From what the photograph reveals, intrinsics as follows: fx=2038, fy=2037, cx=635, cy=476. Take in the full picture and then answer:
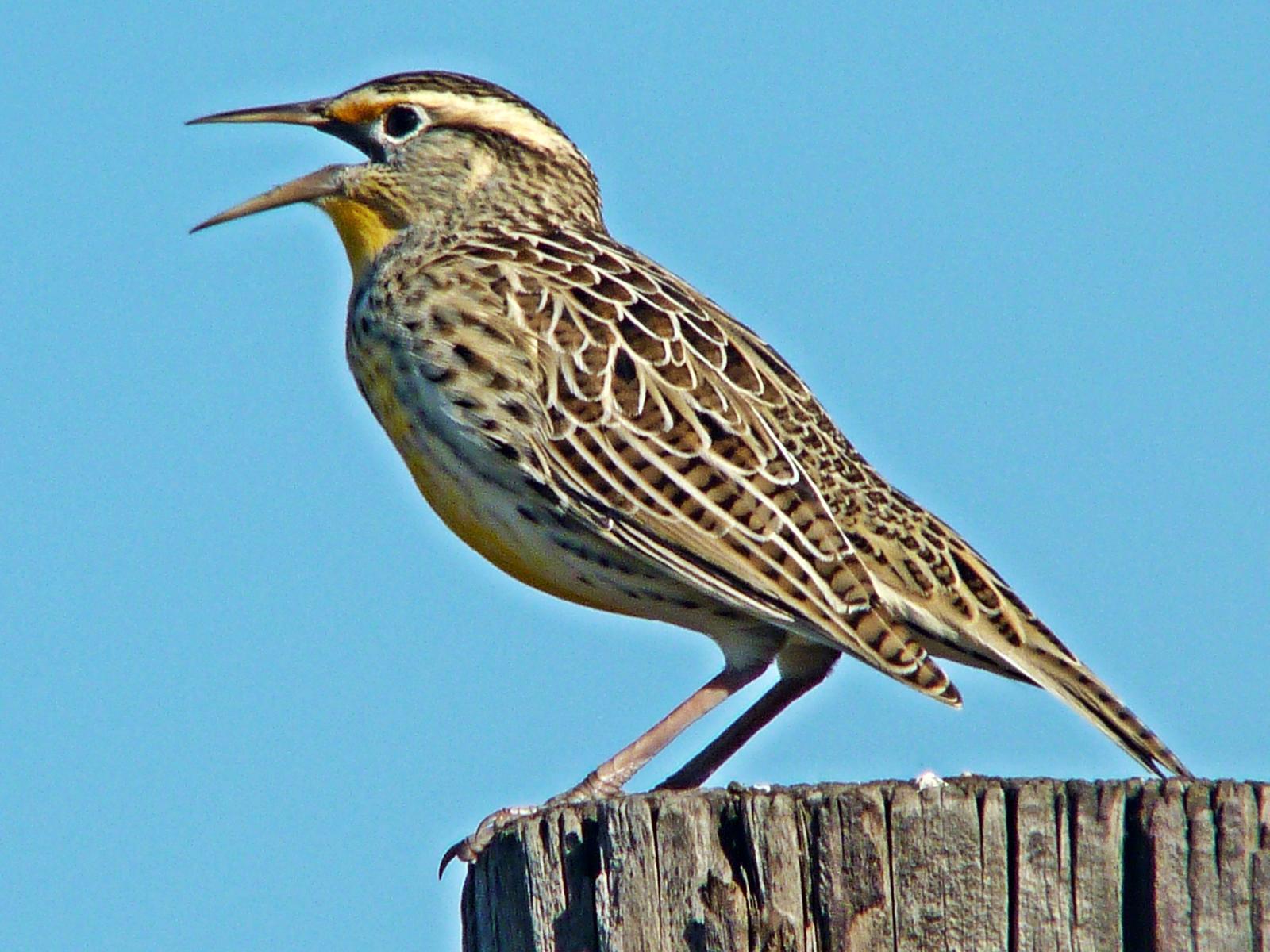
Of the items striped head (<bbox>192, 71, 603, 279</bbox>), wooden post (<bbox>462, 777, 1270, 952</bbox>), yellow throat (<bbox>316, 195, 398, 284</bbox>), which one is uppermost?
striped head (<bbox>192, 71, 603, 279</bbox>)

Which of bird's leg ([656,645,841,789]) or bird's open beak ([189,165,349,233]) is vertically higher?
bird's open beak ([189,165,349,233])

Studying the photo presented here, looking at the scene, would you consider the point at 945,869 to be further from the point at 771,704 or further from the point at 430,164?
the point at 430,164

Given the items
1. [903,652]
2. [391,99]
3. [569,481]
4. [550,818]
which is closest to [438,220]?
[391,99]

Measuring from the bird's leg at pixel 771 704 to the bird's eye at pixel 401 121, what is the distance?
2337mm

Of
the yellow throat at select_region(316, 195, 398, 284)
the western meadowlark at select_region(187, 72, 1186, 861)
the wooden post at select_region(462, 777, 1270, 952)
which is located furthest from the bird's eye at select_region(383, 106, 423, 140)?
the wooden post at select_region(462, 777, 1270, 952)

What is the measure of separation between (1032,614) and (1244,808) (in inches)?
93.6

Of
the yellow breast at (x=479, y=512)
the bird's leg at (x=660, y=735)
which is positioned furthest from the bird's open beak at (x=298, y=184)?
the bird's leg at (x=660, y=735)

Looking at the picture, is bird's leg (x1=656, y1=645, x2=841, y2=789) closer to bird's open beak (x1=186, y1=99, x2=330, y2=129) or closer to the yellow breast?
the yellow breast

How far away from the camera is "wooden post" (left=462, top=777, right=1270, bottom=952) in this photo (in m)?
3.77

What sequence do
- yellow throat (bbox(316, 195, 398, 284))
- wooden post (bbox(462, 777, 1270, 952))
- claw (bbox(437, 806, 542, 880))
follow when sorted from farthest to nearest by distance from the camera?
yellow throat (bbox(316, 195, 398, 284)) → claw (bbox(437, 806, 542, 880)) → wooden post (bbox(462, 777, 1270, 952))

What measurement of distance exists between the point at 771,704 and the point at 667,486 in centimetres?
107

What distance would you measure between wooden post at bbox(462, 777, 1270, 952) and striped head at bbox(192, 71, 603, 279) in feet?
11.6

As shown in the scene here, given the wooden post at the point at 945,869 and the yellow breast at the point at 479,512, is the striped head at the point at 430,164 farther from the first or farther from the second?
the wooden post at the point at 945,869

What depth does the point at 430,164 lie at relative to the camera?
7277 millimetres
